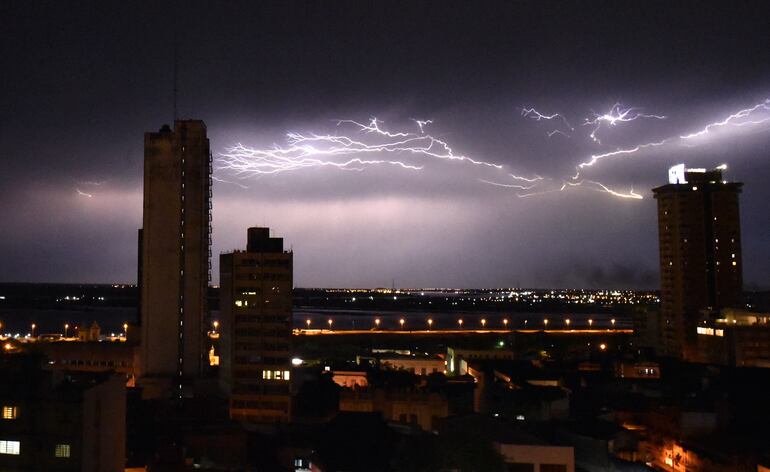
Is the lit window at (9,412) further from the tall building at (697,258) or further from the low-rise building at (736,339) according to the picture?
the tall building at (697,258)

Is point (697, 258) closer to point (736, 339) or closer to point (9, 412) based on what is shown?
point (736, 339)

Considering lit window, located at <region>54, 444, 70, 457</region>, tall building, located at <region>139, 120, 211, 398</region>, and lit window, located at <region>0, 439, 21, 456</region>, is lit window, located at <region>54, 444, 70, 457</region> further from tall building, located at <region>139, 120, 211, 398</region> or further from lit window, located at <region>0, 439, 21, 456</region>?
tall building, located at <region>139, 120, 211, 398</region>

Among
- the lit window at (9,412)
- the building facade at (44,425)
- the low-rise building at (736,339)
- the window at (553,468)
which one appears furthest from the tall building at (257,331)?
the low-rise building at (736,339)

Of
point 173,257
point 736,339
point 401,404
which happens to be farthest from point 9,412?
point 736,339

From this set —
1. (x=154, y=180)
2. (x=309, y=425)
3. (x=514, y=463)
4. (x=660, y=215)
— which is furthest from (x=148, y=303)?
(x=660, y=215)

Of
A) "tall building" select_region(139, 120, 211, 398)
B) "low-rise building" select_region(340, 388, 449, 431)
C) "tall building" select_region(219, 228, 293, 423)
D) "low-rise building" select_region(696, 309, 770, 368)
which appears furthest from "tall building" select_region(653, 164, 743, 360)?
"tall building" select_region(139, 120, 211, 398)
